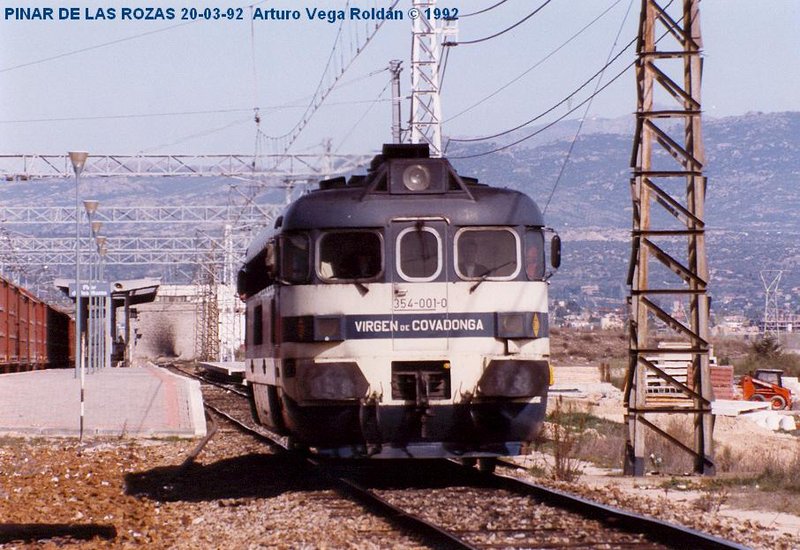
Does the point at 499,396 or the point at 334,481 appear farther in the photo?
the point at 334,481

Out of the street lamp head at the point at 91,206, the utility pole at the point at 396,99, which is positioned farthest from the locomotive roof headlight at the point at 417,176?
the street lamp head at the point at 91,206

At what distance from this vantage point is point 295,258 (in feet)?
44.8

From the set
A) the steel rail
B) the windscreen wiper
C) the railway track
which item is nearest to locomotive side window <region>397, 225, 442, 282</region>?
the windscreen wiper

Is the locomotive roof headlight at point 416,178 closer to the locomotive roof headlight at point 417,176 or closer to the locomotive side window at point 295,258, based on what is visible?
the locomotive roof headlight at point 417,176

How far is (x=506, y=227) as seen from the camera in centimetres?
1384

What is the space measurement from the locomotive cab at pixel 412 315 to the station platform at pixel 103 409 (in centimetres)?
1011

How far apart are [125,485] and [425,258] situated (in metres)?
4.86

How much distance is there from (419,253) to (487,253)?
734 millimetres

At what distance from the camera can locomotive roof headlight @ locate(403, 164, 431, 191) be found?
1384 centimetres

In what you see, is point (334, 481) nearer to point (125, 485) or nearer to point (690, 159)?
point (125, 485)

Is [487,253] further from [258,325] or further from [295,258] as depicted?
[258,325]

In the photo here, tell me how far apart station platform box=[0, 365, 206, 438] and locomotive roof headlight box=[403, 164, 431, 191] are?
413 inches

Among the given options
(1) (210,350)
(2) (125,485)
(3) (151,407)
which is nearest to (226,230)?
(1) (210,350)

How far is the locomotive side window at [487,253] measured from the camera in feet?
44.9
